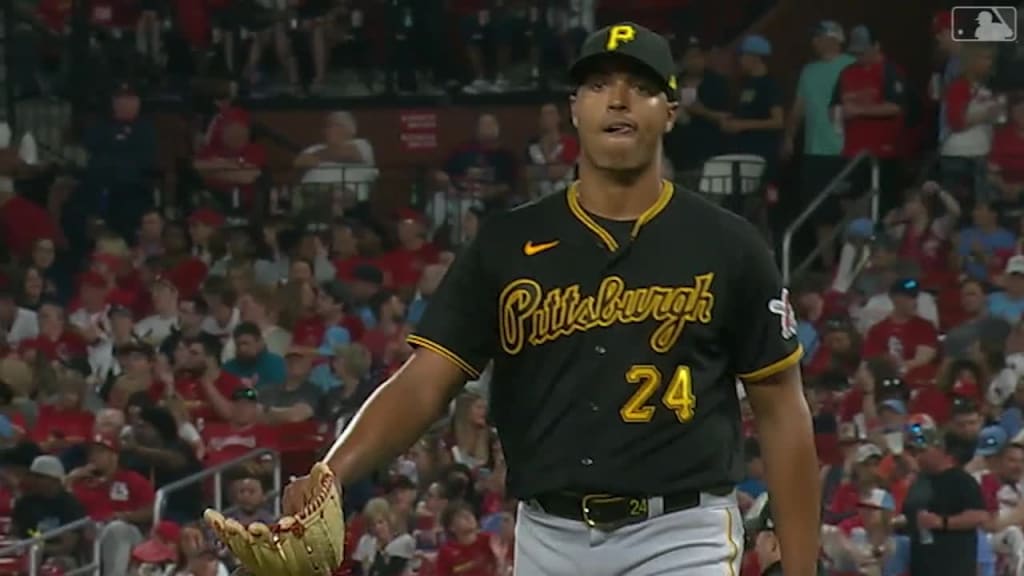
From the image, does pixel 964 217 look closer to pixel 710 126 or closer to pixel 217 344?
pixel 710 126

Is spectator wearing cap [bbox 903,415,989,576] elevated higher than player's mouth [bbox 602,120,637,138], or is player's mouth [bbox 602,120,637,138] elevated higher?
player's mouth [bbox 602,120,637,138]

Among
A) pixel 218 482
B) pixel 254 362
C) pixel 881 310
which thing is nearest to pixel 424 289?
pixel 254 362

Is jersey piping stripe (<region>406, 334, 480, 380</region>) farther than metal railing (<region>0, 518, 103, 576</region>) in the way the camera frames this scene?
No

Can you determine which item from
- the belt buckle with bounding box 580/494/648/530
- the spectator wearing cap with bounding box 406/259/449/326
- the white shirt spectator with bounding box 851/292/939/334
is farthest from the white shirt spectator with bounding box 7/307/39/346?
the belt buckle with bounding box 580/494/648/530

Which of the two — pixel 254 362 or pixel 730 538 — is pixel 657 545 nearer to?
pixel 730 538

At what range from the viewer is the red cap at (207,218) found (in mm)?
12773

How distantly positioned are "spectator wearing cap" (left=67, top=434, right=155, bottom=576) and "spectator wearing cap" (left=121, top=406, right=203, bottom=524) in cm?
8

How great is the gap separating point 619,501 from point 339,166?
930 cm

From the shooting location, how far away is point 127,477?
9953 millimetres

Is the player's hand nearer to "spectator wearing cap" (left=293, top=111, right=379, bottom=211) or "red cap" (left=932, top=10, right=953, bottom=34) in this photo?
"red cap" (left=932, top=10, right=953, bottom=34)

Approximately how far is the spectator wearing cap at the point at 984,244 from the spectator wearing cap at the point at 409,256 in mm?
2593

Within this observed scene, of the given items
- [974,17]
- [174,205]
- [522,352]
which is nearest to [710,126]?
[974,17]

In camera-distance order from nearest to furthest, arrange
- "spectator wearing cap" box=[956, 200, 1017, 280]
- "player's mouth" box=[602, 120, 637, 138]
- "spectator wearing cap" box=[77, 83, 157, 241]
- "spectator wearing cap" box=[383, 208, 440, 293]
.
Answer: "player's mouth" box=[602, 120, 637, 138] < "spectator wearing cap" box=[956, 200, 1017, 280] < "spectator wearing cap" box=[383, 208, 440, 293] < "spectator wearing cap" box=[77, 83, 157, 241]

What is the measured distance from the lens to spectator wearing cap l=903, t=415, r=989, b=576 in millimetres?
8398
